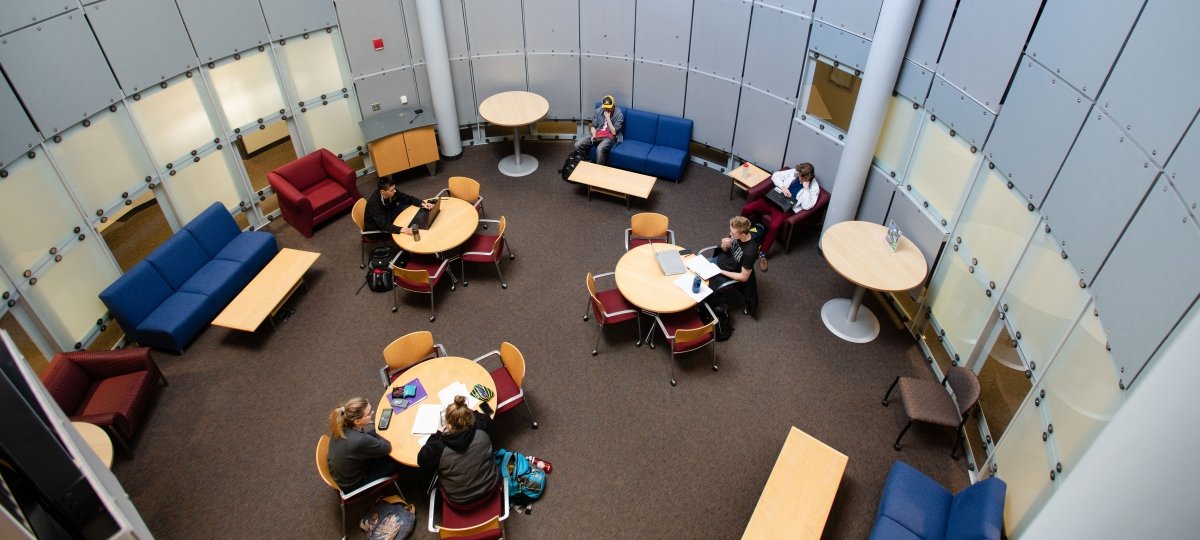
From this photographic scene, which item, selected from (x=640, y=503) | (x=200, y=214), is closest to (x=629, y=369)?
(x=640, y=503)

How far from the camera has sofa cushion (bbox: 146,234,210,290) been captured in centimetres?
705

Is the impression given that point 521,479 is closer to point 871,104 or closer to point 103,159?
point 871,104

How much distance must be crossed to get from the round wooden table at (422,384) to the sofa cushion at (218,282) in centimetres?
294

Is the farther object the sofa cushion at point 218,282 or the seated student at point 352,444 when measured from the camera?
the sofa cushion at point 218,282

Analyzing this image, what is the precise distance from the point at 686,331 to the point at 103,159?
6.40 meters

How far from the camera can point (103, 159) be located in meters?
6.68

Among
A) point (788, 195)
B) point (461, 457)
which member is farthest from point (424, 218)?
point (788, 195)

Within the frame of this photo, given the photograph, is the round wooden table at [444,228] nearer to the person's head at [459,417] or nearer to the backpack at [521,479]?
the backpack at [521,479]

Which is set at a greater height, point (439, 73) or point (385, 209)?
point (439, 73)

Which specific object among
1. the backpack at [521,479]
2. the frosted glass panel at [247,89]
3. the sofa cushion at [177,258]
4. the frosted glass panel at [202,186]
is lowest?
the backpack at [521,479]

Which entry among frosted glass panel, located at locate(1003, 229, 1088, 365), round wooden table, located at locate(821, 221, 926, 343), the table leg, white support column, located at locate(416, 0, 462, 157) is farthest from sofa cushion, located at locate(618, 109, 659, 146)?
frosted glass panel, located at locate(1003, 229, 1088, 365)

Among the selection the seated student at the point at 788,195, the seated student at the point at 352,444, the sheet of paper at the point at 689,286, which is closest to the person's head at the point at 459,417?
the seated student at the point at 352,444

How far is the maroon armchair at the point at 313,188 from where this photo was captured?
27.7ft

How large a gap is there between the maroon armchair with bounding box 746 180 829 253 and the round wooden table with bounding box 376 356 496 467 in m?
4.53
